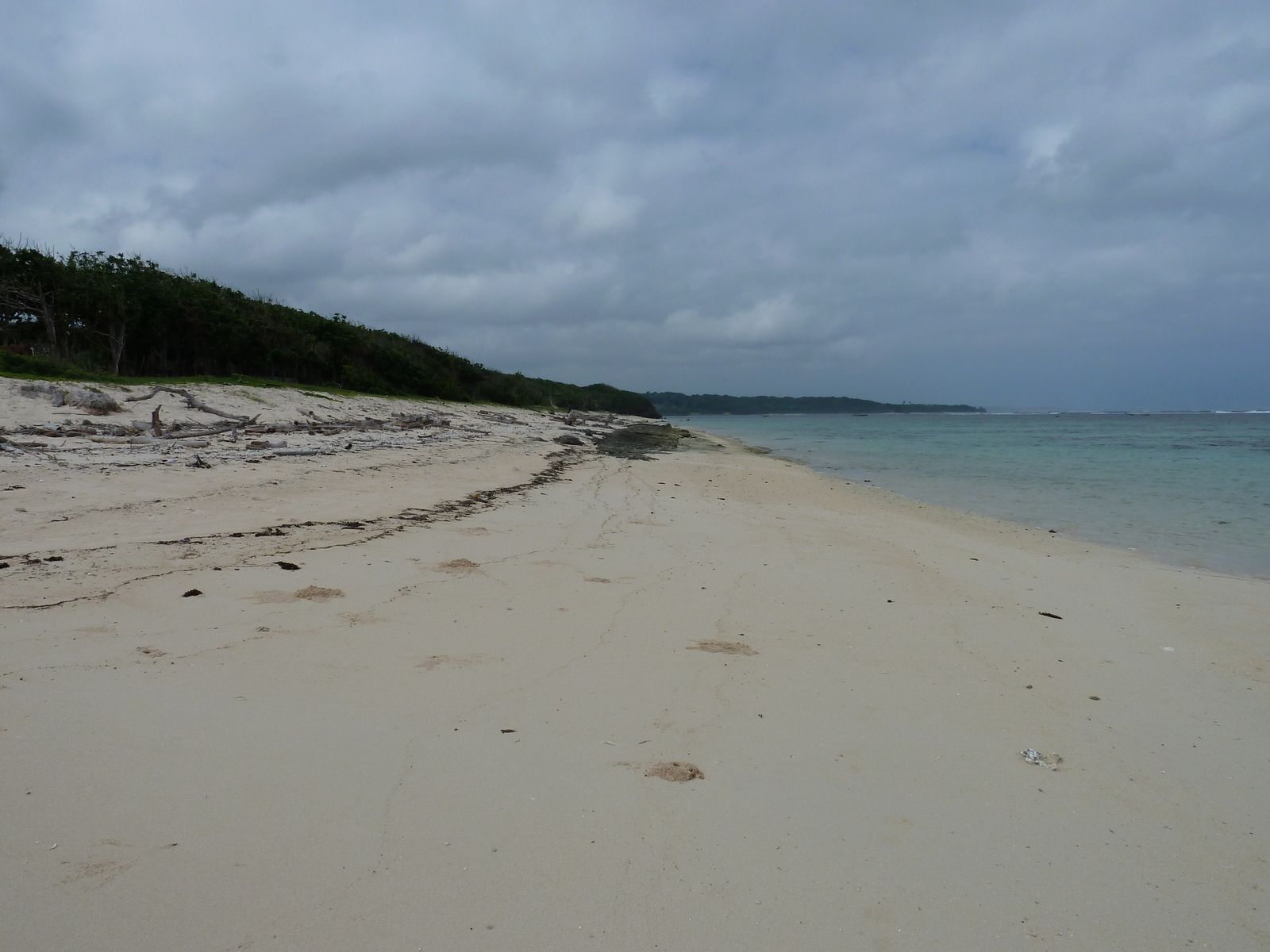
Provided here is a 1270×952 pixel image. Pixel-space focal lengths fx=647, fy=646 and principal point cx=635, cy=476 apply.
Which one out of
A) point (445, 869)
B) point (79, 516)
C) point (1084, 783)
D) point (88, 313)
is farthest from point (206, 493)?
point (88, 313)

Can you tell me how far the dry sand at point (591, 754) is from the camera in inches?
72.2

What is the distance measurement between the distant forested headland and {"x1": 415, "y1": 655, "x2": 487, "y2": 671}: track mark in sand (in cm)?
2135

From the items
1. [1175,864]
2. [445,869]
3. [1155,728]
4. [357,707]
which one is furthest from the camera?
[1155,728]

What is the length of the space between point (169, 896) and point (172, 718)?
1.04m

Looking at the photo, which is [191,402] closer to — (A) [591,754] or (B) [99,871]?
(B) [99,871]

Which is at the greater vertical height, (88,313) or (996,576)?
(88,313)

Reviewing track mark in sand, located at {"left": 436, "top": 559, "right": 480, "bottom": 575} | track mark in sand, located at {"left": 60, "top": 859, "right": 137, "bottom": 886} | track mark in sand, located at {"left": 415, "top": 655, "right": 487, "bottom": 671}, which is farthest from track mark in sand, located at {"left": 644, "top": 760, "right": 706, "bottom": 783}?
track mark in sand, located at {"left": 436, "top": 559, "right": 480, "bottom": 575}

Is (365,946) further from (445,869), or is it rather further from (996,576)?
(996,576)

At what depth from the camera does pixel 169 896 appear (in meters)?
1.74

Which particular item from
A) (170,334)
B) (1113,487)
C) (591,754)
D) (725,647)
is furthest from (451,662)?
(170,334)

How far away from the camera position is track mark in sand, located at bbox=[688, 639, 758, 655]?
3.85 m

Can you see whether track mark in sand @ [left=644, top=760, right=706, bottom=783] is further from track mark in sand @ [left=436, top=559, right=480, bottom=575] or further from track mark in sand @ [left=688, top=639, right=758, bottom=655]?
track mark in sand @ [left=436, top=559, right=480, bottom=575]

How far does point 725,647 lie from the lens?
3920mm

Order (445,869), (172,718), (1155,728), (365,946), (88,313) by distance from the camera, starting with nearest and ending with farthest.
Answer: (365,946)
(445,869)
(172,718)
(1155,728)
(88,313)
